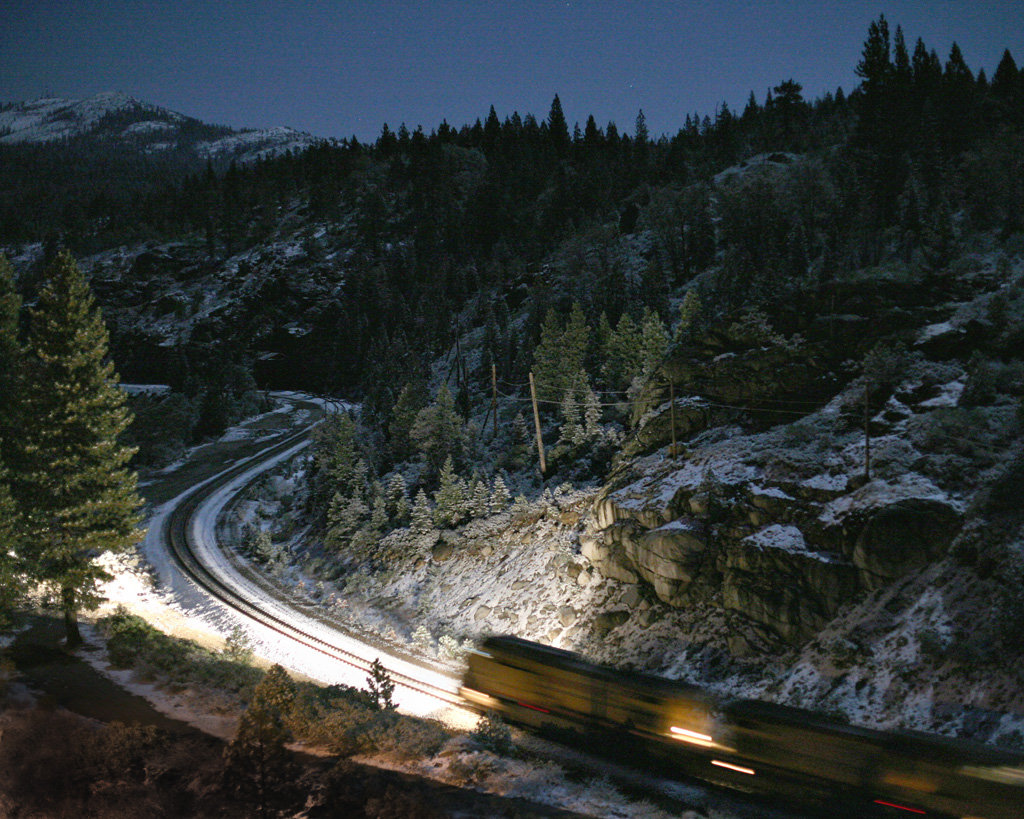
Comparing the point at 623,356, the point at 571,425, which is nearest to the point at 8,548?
the point at 571,425

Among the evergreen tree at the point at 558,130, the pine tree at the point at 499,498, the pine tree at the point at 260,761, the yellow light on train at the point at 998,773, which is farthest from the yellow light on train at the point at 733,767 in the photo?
Answer: the evergreen tree at the point at 558,130

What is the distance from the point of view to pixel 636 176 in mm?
85375

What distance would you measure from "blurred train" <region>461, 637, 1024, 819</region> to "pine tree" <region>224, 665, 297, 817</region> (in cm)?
679

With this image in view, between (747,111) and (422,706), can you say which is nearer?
(422,706)

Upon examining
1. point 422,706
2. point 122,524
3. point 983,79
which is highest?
point 983,79

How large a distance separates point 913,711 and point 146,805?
687 inches

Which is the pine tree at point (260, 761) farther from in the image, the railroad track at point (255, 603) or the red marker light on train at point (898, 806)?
the red marker light on train at point (898, 806)

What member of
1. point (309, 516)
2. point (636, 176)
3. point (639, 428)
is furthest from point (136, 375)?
point (639, 428)

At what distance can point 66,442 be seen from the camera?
1786 cm

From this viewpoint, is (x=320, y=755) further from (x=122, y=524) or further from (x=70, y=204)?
(x=70, y=204)

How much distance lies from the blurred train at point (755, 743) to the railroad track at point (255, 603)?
16.4ft

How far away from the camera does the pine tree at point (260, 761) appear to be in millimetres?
9822

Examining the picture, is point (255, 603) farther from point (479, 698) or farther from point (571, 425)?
point (571, 425)

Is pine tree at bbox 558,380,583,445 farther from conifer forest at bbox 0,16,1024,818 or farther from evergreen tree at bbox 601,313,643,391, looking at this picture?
evergreen tree at bbox 601,313,643,391
